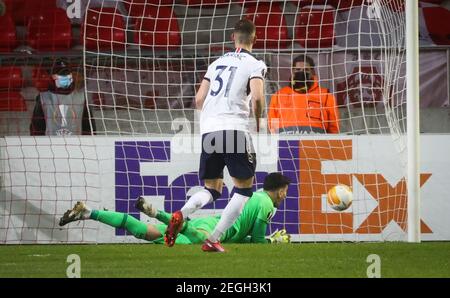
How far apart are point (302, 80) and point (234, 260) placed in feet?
12.7

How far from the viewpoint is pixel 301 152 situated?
10375mm

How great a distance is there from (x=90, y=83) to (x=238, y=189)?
14.3 ft

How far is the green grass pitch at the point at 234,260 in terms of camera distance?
23.8ft

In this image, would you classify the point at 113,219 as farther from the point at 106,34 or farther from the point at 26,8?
the point at 26,8

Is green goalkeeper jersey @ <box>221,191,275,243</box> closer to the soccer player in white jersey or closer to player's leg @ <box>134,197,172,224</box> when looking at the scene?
player's leg @ <box>134,197,172,224</box>

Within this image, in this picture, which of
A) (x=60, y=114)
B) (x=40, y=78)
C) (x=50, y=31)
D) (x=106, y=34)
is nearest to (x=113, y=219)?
(x=60, y=114)

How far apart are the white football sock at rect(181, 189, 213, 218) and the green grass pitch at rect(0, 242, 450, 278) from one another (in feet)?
1.18

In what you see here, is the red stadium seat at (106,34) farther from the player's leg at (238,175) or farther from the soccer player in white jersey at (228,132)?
the player's leg at (238,175)

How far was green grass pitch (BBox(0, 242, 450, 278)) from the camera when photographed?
7.25 meters

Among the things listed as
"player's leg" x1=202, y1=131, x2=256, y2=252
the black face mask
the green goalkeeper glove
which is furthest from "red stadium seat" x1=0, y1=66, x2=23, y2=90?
"player's leg" x1=202, y1=131, x2=256, y2=252

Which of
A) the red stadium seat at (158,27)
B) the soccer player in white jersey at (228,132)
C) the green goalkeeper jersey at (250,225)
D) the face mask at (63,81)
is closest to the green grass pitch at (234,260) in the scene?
the soccer player in white jersey at (228,132)

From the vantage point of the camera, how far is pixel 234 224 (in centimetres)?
1005

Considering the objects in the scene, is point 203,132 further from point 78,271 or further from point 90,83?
point 90,83

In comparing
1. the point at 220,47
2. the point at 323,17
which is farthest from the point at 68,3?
the point at 323,17
